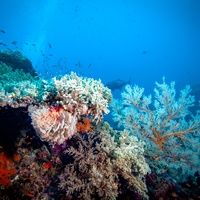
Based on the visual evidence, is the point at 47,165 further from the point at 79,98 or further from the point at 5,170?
the point at 79,98

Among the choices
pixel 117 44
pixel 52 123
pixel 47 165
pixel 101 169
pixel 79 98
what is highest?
pixel 117 44

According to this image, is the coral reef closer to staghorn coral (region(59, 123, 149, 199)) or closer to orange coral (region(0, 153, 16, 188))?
staghorn coral (region(59, 123, 149, 199))

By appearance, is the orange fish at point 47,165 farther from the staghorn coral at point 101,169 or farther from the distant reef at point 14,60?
the distant reef at point 14,60

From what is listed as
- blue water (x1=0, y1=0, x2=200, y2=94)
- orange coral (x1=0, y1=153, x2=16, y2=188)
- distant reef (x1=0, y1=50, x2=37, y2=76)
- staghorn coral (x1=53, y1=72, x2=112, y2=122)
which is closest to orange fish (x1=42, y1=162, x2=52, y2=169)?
orange coral (x1=0, y1=153, x2=16, y2=188)

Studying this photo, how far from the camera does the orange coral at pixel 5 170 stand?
365 cm

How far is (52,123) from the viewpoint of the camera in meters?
3.31

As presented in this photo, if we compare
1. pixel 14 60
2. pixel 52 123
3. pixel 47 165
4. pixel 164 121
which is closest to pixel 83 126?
pixel 52 123

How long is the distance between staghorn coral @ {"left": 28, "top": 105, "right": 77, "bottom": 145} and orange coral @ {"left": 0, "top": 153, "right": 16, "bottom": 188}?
1.36 m

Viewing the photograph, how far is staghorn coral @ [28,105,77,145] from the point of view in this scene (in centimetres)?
322

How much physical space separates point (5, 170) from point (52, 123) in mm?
1776

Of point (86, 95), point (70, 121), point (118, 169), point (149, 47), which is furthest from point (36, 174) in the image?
point (149, 47)

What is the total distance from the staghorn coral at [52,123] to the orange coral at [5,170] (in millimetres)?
1358

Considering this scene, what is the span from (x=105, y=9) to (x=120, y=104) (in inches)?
5301

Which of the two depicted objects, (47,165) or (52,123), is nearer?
(52,123)
